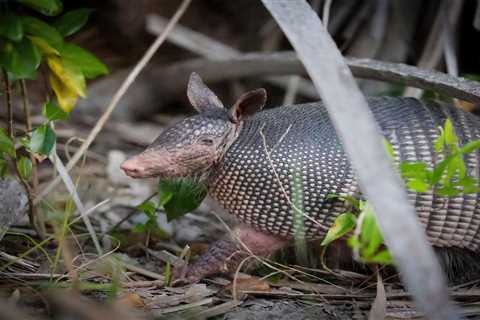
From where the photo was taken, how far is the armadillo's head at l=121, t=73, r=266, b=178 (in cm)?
304

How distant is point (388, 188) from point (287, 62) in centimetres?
264

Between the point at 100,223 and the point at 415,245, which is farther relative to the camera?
the point at 100,223

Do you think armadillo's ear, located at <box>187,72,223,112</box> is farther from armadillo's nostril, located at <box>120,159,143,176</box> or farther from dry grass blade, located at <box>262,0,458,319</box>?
dry grass blade, located at <box>262,0,458,319</box>

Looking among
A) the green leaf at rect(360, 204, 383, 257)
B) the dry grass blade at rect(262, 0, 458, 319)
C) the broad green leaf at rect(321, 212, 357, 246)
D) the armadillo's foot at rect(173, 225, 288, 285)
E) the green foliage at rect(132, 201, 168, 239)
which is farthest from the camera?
the green foliage at rect(132, 201, 168, 239)

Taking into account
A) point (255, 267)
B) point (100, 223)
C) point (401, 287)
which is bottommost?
point (100, 223)

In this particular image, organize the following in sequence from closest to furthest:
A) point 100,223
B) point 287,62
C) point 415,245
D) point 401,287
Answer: point 415,245, point 401,287, point 100,223, point 287,62

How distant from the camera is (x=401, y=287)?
335cm

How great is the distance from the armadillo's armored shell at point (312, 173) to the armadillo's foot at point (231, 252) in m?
0.10

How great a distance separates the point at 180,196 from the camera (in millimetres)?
3531

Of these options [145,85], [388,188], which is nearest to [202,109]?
[388,188]

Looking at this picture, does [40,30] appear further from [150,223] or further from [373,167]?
[373,167]

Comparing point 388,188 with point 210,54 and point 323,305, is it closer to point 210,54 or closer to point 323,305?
point 323,305

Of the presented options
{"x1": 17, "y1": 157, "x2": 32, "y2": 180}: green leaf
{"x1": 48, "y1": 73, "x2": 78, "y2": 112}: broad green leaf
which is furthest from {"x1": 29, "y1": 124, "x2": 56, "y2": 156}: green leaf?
{"x1": 48, "y1": 73, "x2": 78, "y2": 112}: broad green leaf

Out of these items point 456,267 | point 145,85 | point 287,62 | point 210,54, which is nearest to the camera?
point 456,267
